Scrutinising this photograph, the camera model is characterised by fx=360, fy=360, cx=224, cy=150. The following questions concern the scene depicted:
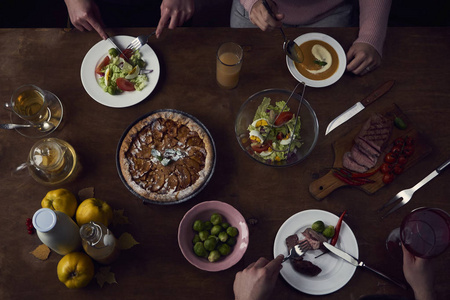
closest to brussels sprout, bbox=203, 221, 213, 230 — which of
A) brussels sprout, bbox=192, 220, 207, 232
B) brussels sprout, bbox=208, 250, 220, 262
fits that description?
brussels sprout, bbox=192, 220, 207, 232

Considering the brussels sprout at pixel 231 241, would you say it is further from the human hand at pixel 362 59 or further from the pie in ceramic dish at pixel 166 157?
the human hand at pixel 362 59

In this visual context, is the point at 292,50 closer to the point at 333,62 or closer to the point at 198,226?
the point at 333,62

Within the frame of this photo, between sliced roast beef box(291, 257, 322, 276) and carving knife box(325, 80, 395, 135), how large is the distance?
0.72m

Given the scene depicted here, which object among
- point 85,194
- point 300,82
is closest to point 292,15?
point 300,82

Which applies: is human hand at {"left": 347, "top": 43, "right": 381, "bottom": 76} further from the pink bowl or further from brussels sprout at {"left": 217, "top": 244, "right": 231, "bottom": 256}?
brussels sprout at {"left": 217, "top": 244, "right": 231, "bottom": 256}

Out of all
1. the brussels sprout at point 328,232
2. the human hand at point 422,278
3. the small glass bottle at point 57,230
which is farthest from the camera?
the brussels sprout at point 328,232

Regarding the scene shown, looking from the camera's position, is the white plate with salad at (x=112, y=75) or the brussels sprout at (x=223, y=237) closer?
the brussels sprout at (x=223, y=237)

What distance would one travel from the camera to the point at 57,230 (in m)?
1.55

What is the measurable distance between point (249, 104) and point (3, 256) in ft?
4.99

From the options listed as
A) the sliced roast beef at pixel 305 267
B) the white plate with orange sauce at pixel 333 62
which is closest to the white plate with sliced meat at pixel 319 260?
the sliced roast beef at pixel 305 267

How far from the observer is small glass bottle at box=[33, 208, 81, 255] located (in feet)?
4.84

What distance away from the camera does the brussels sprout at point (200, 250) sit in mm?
1795

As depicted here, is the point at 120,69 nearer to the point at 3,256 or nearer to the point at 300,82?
the point at 300,82

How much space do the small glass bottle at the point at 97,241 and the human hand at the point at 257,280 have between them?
63cm
